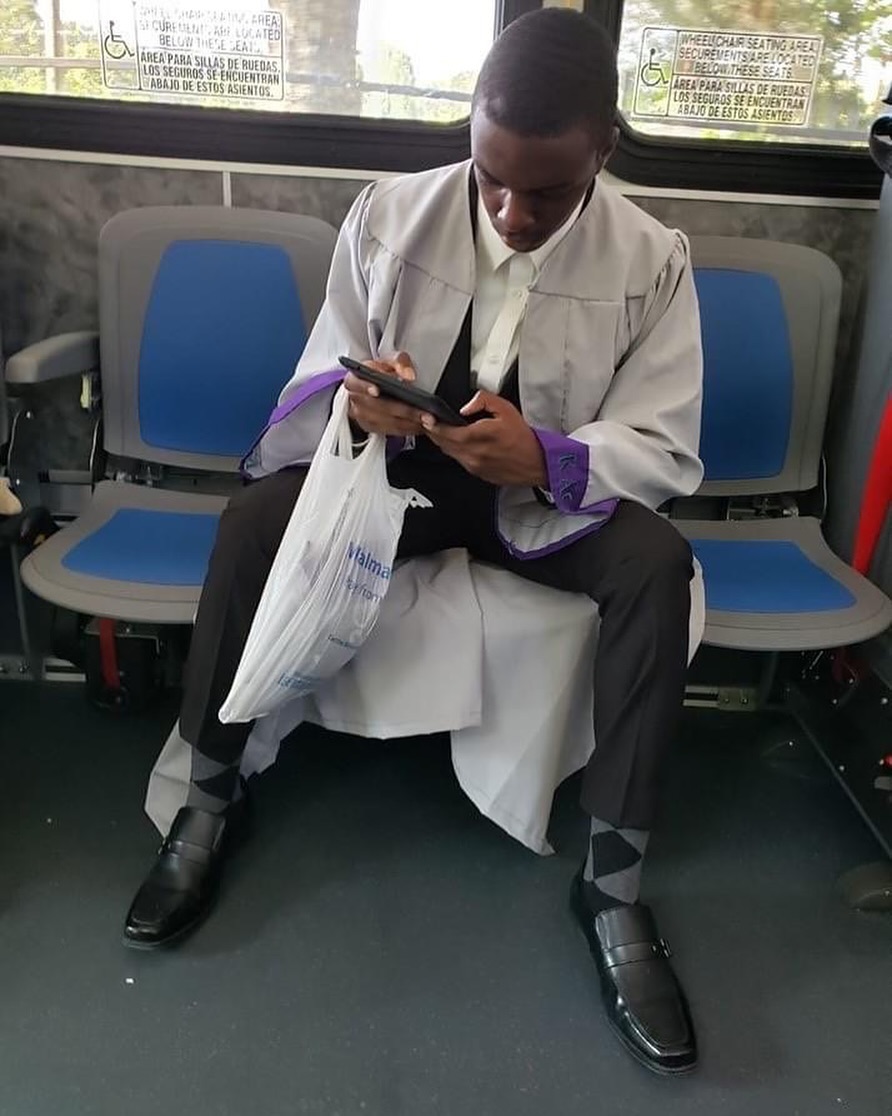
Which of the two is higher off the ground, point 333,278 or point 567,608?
point 333,278

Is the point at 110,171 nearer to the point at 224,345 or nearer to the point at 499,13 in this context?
the point at 224,345

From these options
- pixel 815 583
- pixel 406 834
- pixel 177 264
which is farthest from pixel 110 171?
pixel 815 583

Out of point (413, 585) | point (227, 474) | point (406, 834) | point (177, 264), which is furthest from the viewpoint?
point (227, 474)

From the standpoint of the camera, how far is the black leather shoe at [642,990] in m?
1.47

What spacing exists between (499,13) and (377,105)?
33cm

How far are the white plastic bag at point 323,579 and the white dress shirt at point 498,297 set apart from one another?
258 millimetres

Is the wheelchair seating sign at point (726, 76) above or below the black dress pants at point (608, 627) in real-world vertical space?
above

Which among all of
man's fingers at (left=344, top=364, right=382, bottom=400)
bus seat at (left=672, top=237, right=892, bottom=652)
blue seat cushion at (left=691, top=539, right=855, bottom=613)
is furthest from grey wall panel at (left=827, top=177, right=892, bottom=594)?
man's fingers at (left=344, top=364, right=382, bottom=400)

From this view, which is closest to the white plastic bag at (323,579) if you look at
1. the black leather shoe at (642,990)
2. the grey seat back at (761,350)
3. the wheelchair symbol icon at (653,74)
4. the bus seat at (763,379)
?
the black leather shoe at (642,990)

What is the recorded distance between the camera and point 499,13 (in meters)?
2.22

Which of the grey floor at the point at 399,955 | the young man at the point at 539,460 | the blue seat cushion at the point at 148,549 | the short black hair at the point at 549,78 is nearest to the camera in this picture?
the short black hair at the point at 549,78

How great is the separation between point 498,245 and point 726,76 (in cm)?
102

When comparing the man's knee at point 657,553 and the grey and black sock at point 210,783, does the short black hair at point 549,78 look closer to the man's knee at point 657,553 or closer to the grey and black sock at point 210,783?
the man's knee at point 657,553

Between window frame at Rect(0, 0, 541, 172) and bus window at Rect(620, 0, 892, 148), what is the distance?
0.31 meters
